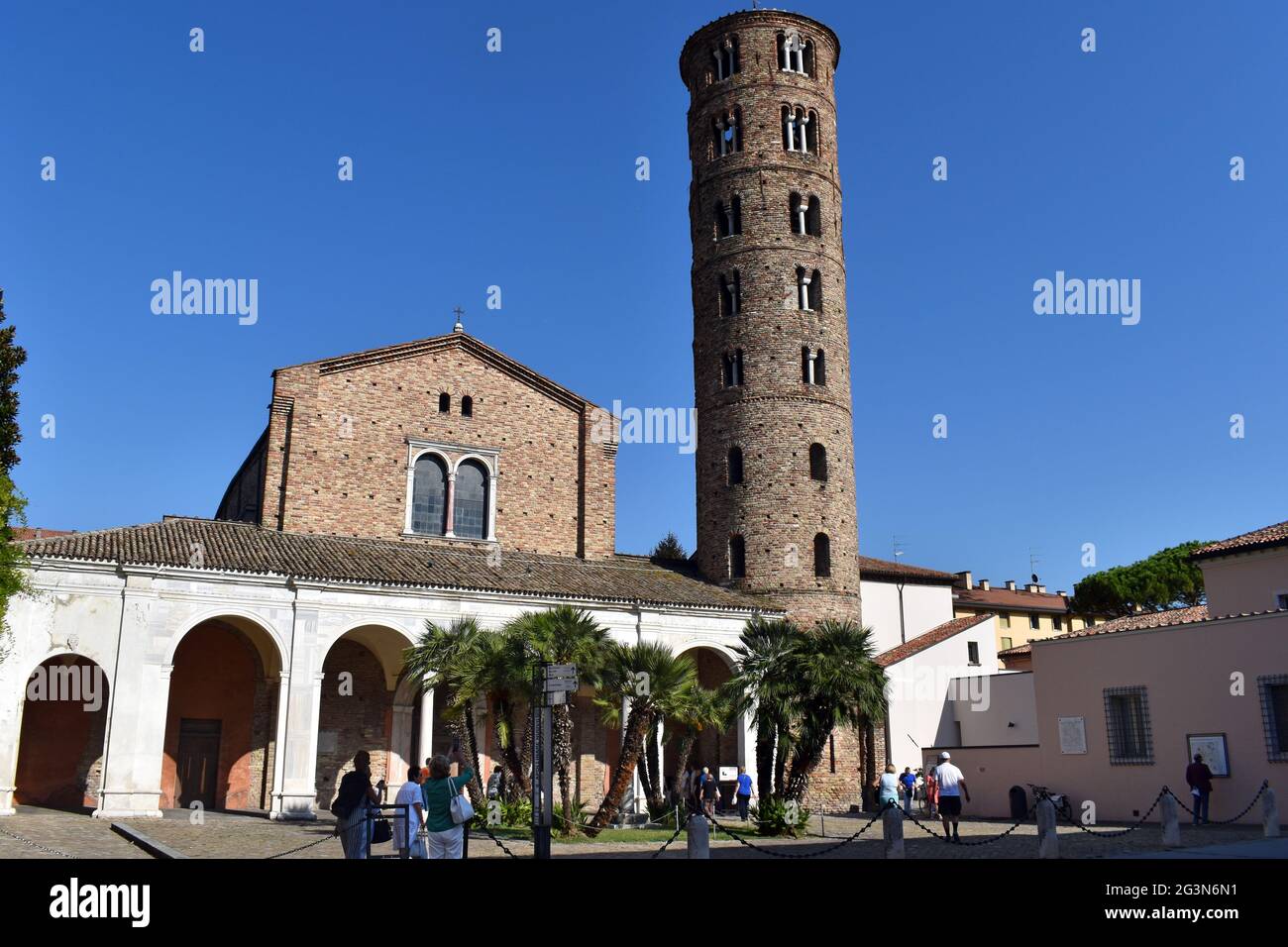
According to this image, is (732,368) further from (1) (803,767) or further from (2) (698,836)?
(2) (698,836)

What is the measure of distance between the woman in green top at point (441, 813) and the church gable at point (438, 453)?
780 inches

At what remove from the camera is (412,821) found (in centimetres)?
1166

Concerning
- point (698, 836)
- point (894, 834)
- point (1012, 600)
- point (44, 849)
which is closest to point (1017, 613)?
point (1012, 600)

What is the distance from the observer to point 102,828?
19.8 metres

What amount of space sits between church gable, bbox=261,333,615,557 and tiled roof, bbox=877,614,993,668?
1021 centimetres

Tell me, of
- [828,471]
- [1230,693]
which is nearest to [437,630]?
[828,471]

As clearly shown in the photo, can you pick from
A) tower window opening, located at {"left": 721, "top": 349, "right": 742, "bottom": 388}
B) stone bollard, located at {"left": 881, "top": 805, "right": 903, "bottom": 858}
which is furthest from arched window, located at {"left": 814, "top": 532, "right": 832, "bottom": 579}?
stone bollard, located at {"left": 881, "top": 805, "right": 903, "bottom": 858}

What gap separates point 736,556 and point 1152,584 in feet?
95.7

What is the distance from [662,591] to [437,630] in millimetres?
8408

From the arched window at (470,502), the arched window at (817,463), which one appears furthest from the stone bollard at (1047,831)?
the arched window at (470,502)

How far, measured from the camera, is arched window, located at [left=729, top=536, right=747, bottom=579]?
32.8m

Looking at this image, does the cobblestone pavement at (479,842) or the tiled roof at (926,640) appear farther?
the tiled roof at (926,640)

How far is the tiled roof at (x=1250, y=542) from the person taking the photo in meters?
25.6

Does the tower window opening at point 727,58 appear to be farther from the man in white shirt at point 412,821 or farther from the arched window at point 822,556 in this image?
the man in white shirt at point 412,821
